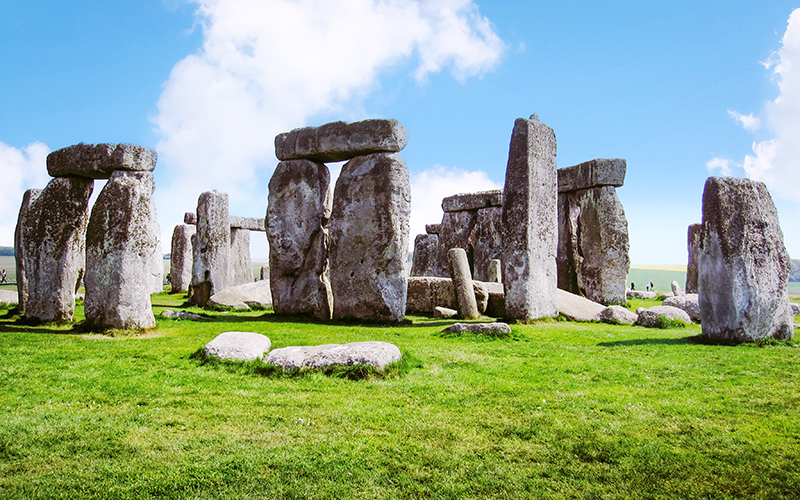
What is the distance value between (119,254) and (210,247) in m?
7.10

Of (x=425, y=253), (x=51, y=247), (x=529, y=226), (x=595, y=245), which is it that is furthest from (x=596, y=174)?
(x=51, y=247)

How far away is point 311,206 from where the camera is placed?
1211 centimetres

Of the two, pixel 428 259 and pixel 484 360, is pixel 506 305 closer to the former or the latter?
pixel 484 360

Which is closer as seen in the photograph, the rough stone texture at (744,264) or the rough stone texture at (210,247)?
the rough stone texture at (744,264)

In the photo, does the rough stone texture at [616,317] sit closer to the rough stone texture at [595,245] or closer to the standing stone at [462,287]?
the standing stone at [462,287]

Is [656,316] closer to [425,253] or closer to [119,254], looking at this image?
[119,254]

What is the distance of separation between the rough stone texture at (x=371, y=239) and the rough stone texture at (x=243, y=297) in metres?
3.73

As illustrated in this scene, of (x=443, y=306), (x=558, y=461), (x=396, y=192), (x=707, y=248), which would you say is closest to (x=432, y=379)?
(x=558, y=461)

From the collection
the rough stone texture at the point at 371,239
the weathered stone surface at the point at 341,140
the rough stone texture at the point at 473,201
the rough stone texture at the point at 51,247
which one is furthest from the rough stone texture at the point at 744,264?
the rough stone texture at the point at 473,201

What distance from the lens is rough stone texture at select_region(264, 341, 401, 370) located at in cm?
554

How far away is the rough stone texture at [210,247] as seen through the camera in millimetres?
15203

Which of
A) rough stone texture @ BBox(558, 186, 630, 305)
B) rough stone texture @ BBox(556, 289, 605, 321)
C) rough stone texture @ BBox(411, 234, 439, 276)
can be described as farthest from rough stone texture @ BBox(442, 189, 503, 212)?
rough stone texture @ BBox(556, 289, 605, 321)

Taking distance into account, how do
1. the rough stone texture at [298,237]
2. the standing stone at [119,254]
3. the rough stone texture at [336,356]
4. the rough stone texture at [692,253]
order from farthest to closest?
the rough stone texture at [692,253]
the rough stone texture at [298,237]
the standing stone at [119,254]
the rough stone texture at [336,356]

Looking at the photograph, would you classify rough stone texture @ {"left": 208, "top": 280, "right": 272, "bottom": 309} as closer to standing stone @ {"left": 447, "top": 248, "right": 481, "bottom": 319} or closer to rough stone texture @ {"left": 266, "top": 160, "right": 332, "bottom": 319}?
rough stone texture @ {"left": 266, "top": 160, "right": 332, "bottom": 319}
